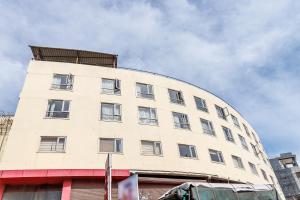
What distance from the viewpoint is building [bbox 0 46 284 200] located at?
1672 centimetres

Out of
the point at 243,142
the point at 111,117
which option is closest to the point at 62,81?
the point at 111,117

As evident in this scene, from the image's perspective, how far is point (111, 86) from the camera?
2308 centimetres

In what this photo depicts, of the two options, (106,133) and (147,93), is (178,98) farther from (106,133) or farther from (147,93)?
(106,133)

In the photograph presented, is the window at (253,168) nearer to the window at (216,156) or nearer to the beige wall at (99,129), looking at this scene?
the beige wall at (99,129)

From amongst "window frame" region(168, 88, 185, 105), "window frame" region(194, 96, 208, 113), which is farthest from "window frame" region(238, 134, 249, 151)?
"window frame" region(168, 88, 185, 105)

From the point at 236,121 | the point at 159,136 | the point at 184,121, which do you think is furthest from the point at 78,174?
the point at 236,121

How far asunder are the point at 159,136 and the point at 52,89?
9398 mm

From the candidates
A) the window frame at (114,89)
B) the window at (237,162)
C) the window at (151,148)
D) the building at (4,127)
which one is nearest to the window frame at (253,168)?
the window at (237,162)

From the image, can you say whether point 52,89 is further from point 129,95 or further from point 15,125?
point 129,95

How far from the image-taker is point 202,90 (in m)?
28.5

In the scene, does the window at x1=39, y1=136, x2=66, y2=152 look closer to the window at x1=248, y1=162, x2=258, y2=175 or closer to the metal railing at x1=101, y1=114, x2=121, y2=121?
the metal railing at x1=101, y1=114, x2=121, y2=121

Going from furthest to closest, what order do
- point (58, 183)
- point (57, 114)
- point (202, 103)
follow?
1. point (202, 103)
2. point (57, 114)
3. point (58, 183)

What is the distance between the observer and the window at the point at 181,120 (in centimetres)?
2339

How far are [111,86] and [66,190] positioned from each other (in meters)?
9.89
